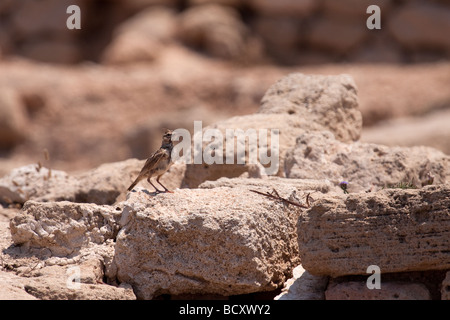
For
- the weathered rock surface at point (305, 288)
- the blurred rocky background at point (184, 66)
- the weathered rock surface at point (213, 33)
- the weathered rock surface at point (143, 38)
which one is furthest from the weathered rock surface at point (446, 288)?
the weathered rock surface at point (213, 33)

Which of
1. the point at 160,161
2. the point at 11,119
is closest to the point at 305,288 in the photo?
the point at 160,161

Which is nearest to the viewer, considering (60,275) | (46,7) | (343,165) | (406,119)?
(60,275)

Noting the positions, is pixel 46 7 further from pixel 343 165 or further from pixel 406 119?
pixel 343 165

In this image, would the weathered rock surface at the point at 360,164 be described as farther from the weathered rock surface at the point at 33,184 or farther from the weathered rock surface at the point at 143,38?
the weathered rock surface at the point at 143,38

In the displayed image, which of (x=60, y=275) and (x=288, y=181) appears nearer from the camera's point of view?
(x=60, y=275)

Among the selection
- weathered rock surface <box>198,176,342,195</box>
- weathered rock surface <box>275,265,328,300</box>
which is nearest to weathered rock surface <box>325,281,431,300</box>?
weathered rock surface <box>275,265,328,300</box>

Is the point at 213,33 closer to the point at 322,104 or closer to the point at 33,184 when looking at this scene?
the point at 322,104

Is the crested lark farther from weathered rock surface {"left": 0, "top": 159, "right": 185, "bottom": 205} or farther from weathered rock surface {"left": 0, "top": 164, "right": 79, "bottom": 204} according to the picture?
weathered rock surface {"left": 0, "top": 164, "right": 79, "bottom": 204}
